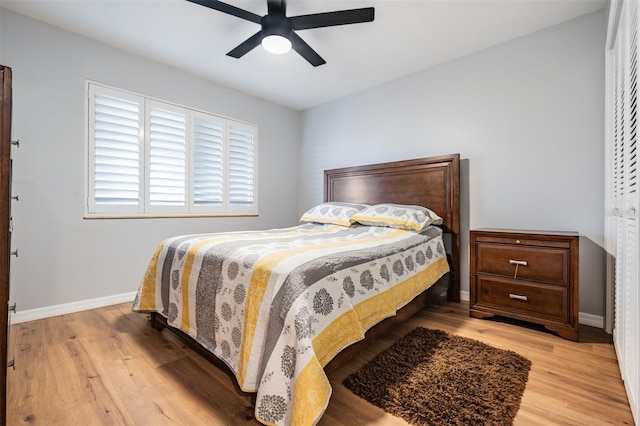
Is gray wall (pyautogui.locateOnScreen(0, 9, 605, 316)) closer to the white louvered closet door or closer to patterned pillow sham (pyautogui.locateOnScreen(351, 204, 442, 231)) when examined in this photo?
patterned pillow sham (pyautogui.locateOnScreen(351, 204, 442, 231))

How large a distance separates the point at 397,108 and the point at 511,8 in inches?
53.7

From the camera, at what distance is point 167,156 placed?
315 cm

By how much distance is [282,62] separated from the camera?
10.0 feet

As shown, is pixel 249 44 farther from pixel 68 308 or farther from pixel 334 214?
pixel 68 308

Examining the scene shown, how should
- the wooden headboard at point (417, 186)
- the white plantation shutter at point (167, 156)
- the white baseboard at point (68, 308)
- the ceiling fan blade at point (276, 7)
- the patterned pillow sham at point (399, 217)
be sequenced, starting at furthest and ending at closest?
the white plantation shutter at point (167, 156), the wooden headboard at point (417, 186), the patterned pillow sham at point (399, 217), the white baseboard at point (68, 308), the ceiling fan blade at point (276, 7)

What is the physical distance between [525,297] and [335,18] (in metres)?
2.43

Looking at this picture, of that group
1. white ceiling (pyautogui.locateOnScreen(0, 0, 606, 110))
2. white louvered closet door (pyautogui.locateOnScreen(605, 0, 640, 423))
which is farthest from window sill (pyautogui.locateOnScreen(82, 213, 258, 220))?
white louvered closet door (pyautogui.locateOnScreen(605, 0, 640, 423))

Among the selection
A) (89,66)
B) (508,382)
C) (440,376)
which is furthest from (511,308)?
(89,66)

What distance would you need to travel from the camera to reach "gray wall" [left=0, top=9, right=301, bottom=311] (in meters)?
2.35

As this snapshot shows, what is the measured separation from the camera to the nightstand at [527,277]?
6.63 feet

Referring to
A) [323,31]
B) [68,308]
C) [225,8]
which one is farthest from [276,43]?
[68,308]

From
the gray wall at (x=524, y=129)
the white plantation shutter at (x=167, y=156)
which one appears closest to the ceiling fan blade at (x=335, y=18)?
the gray wall at (x=524, y=129)

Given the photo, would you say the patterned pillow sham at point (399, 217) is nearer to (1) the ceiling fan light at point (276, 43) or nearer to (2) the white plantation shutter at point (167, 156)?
(1) the ceiling fan light at point (276, 43)

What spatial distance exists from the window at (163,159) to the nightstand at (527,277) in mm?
2831
